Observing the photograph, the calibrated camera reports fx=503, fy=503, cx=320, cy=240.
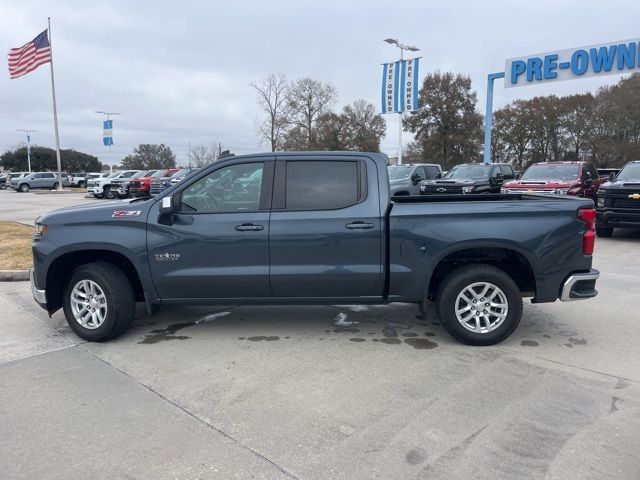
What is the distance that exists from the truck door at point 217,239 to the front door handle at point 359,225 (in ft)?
2.64

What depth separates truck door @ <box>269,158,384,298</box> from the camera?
4.86 metres

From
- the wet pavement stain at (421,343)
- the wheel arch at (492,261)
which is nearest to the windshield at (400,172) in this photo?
the wheel arch at (492,261)

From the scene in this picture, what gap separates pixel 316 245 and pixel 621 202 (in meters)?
9.56

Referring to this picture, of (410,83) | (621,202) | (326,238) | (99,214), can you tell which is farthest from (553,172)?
(410,83)

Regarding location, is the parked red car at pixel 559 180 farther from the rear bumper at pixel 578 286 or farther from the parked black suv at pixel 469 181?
the rear bumper at pixel 578 286

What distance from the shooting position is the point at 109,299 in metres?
5.02

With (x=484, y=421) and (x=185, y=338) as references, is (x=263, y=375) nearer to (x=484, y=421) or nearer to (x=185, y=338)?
(x=185, y=338)

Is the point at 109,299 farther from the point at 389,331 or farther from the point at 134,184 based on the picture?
the point at 134,184

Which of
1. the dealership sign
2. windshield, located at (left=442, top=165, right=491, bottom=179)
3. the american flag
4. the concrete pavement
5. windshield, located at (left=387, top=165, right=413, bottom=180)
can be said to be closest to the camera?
the concrete pavement

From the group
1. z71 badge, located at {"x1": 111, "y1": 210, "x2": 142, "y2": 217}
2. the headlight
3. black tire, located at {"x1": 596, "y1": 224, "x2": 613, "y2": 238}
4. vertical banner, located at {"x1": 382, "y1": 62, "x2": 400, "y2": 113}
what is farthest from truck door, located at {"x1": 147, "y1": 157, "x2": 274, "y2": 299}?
vertical banner, located at {"x1": 382, "y1": 62, "x2": 400, "y2": 113}

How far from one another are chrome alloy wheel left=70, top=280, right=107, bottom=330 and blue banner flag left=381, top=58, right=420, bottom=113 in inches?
930

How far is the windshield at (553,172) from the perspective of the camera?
14025mm

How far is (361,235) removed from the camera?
4.85 m

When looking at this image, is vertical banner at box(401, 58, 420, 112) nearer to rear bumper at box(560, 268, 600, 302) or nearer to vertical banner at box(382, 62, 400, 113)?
vertical banner at box(382, 62, 400, 113)
